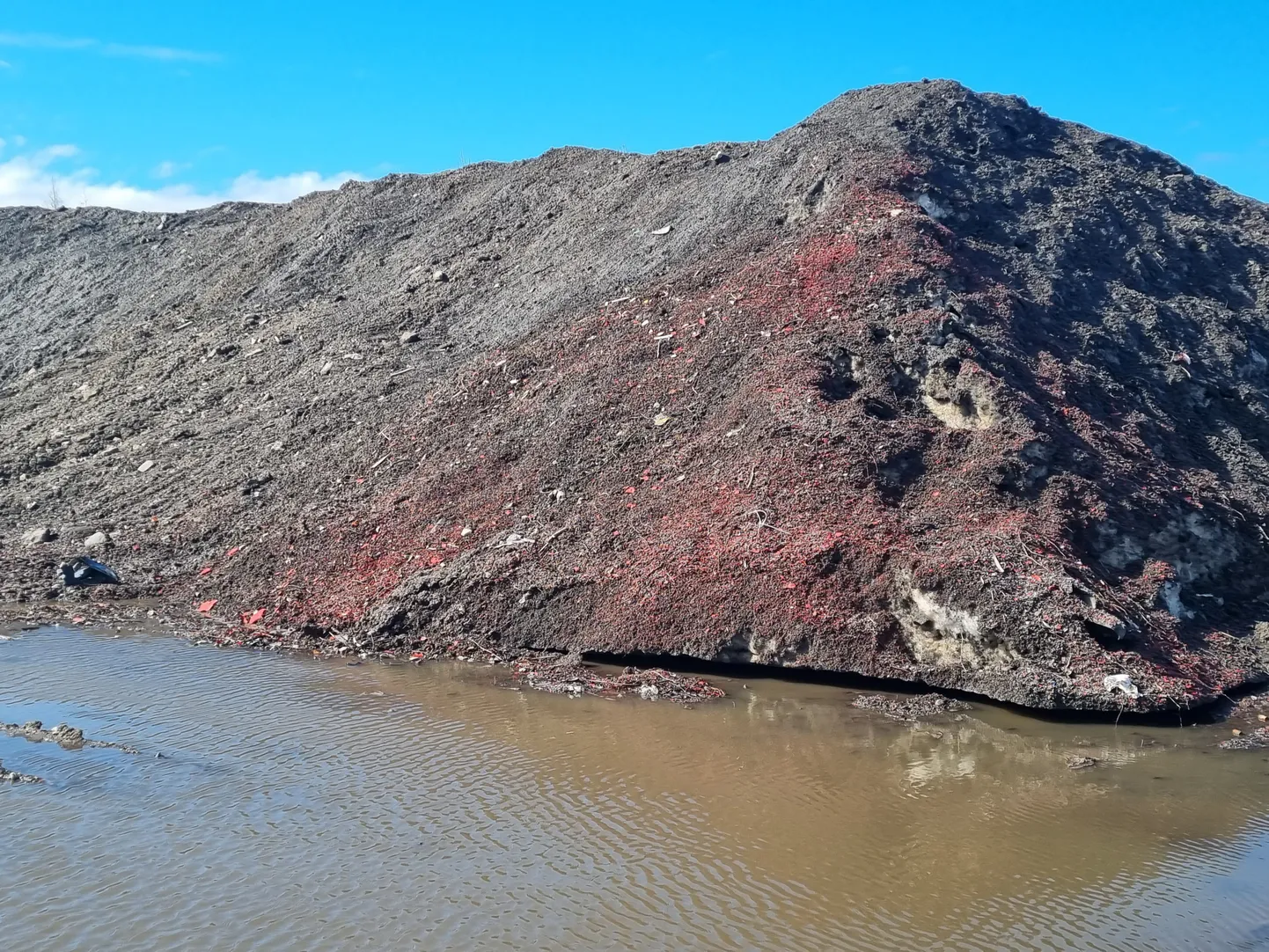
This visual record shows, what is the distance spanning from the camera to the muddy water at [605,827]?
5.77 metres

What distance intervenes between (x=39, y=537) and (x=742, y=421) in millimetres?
10448

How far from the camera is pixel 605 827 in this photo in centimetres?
695

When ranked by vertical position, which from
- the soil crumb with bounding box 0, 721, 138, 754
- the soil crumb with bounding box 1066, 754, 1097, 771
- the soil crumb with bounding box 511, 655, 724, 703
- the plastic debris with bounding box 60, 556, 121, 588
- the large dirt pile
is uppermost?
the large dirt pile

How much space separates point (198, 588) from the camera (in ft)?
44.1

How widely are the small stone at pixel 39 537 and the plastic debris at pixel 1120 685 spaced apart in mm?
14155

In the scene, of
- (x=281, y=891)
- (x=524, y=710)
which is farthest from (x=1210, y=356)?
(x=281, y=891)

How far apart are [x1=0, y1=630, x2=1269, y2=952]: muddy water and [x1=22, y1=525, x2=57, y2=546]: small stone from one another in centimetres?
616

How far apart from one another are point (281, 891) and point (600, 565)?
5.90 m

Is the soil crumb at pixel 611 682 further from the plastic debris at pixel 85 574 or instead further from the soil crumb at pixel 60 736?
the plastic debris at pixel 85 574

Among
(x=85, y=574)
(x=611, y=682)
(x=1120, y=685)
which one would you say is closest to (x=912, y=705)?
(x=1120, y=685)

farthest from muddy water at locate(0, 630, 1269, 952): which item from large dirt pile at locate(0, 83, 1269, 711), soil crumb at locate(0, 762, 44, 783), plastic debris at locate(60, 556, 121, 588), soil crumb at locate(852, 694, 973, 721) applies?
plastic debris at locate(60, 556, 121, 588)

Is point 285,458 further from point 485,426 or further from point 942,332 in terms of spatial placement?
point 942,332

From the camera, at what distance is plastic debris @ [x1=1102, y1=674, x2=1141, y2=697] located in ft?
30.1

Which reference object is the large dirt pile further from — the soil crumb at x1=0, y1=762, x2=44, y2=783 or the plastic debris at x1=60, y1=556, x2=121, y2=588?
the soil crumb at x1=0, y1=762, x2=44, y2=783
